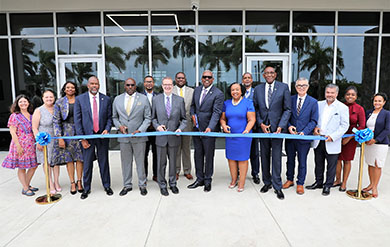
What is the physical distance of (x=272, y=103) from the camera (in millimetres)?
4023

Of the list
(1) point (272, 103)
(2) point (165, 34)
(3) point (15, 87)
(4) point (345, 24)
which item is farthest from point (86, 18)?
(4) point (345, 24)

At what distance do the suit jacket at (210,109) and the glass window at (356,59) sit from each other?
5.78m

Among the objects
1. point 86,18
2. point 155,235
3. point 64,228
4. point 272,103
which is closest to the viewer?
point 155,235

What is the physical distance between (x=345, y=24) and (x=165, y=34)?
5.64 m

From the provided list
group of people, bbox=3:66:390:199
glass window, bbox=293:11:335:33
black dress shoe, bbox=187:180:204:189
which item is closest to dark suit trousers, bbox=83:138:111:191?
group of people, bbox=3:66:390:199

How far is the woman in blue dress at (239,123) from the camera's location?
4105mm

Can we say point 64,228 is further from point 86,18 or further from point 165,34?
point 86,18

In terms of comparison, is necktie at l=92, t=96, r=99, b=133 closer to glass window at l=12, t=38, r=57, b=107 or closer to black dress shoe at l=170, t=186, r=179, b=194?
black dress shoe at l=170, t=186, r=179, b=194

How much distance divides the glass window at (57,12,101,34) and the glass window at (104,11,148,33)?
1.05ft

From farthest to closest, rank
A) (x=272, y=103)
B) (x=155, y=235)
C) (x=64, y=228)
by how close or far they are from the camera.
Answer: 1. (x=272, y=103)
2. (x=64, y=228)
3. (x=155, y=235)

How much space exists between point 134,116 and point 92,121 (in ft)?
2.13

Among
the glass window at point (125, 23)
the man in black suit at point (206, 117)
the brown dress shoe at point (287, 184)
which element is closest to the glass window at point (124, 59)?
the glass window at point (125, 23)

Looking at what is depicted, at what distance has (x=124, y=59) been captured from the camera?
26.1ft

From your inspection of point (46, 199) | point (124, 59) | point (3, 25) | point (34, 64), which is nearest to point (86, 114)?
point (46, 199)
